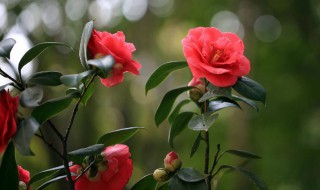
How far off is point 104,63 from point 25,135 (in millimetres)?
Answer: 148

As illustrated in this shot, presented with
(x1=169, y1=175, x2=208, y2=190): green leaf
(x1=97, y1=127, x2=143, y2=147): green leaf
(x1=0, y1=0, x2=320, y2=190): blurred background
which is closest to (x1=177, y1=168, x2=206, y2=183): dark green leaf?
(x1=169, y1=175, x2=208, y2=190): green leaf

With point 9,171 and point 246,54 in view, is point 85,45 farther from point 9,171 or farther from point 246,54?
point 246,54

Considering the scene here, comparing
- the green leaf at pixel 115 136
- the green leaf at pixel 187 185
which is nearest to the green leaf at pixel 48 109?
the green leaf at pixel 115 136

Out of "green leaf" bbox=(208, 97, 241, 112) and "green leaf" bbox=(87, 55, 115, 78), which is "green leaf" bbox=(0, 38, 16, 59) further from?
"green leaf" bbox=(208, 97, 241, 112)

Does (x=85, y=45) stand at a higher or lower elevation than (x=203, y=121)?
higher

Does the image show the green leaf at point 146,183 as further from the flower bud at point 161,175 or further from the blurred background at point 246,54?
the blurred background at point 246,54

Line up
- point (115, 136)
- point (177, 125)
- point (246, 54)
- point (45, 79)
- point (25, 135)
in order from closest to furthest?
point (25, 135) → point (45, 79) → point (115, 136) → point (177, 125) → point (246, 54)

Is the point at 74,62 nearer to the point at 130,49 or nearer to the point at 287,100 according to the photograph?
the point at 287,100

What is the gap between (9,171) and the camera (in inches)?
26.9

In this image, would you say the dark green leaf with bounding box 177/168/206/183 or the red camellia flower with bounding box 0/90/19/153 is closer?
the red camellia flower with bounding box 0/90/19/153

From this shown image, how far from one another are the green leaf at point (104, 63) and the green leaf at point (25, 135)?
0.12 m

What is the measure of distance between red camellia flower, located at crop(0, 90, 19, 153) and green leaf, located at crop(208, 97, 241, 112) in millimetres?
355

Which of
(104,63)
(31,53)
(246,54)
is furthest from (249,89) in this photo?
(246,54)

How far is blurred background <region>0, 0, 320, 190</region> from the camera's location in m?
4.36
